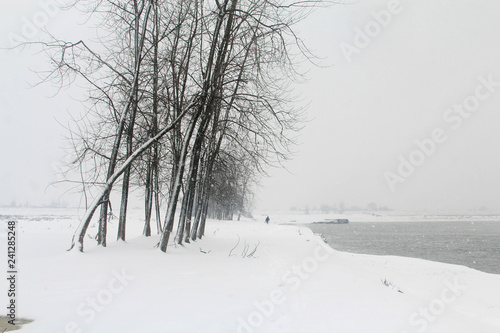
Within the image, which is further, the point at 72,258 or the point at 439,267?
the point at 439,267

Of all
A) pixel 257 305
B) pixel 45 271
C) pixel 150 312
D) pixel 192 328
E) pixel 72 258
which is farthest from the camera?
pixel 72 258

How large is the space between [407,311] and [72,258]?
20.5 ft

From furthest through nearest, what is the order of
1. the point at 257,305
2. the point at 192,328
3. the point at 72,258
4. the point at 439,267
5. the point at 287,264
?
the point at 439,267, the point at 287,264, the point at 72,258, the point at 257,305, the point at 192,328

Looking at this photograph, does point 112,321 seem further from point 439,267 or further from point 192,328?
point 439,267

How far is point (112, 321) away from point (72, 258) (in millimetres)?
3261

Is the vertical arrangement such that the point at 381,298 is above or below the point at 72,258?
Result: below

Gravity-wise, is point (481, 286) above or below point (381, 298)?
below

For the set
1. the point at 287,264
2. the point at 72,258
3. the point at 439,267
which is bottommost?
the point at 439,267

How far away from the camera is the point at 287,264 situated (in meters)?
9.24

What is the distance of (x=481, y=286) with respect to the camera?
12.6 metres

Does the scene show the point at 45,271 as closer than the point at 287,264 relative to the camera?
Yes

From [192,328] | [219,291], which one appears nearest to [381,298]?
[219,291]

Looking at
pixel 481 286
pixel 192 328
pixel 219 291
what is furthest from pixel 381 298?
pixel 481 286

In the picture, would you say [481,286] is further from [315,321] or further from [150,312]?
[150,312]
